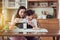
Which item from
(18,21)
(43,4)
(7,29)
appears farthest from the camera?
(43,4)

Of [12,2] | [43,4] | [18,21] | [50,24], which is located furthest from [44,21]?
[18,21]

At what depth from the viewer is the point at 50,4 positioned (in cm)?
567

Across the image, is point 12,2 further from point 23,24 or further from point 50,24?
point 23,24

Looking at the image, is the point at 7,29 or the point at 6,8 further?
the point at 6,8

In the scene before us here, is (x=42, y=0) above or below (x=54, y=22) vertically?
above

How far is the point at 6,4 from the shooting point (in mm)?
5727

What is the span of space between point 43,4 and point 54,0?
0.43m

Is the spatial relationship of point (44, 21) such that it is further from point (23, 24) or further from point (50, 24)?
point (23, 24)

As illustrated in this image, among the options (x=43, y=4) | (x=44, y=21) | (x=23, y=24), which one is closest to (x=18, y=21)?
(x=23, y=24)

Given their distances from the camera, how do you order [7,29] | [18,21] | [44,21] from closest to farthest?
[7,29] < [18,21] < [44,21]

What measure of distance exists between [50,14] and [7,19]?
162cm

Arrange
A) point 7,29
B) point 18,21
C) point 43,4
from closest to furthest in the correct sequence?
point 7,29, point 18,21, point 43,4

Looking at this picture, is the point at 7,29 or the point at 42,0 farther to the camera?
the point at 42,0

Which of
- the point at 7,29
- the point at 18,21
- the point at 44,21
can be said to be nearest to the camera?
the point at 7,29
